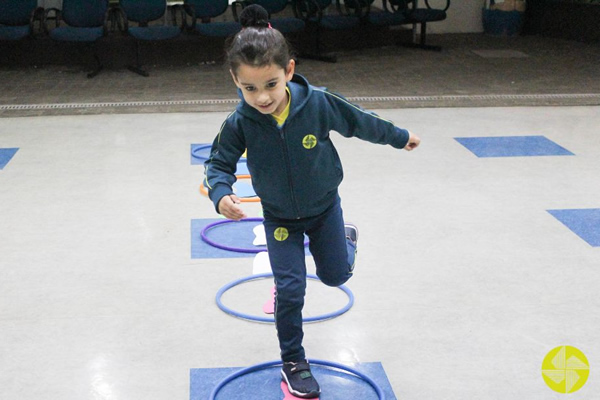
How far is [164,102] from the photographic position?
7426 millimetres

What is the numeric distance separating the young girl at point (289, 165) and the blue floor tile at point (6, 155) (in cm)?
328

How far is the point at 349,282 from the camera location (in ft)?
11.5

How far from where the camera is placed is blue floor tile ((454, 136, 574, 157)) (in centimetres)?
561

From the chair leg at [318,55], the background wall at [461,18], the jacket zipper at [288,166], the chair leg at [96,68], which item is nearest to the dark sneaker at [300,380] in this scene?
the jacket zipper at [288,166]

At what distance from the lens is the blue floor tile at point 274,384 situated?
2588 mm

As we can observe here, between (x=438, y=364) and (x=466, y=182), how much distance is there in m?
2.35

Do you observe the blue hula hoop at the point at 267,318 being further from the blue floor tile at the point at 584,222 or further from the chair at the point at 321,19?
the chair at the point at 321,19

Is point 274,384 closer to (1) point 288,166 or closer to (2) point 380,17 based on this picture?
(1) point 288,166

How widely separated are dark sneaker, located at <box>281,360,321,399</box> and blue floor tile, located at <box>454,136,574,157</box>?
333cm

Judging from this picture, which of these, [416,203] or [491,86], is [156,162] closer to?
[416,203]

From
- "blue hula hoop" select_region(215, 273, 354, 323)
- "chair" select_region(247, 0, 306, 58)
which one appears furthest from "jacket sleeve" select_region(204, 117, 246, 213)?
"chair" select_region(247, 0, 306, 58)

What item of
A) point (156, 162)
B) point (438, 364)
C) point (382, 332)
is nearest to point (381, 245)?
point (382, 332)

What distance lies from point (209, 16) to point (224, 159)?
23.2 ft

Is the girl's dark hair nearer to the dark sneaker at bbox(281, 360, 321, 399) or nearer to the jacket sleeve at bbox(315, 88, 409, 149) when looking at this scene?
the jacket sleeve at bbox(315, 88, 409, 149)
